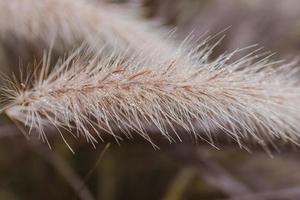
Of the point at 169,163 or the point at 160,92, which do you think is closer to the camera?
the point at 160,92

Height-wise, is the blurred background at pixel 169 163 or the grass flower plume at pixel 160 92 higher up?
the blurred background at pixel 169 163

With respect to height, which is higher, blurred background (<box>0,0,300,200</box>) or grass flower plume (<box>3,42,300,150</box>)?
blurred background (<box>0,0,300,200</box>)

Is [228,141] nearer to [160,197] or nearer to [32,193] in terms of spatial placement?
[160,197]

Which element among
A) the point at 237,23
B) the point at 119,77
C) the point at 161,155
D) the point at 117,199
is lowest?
the point at 119,77

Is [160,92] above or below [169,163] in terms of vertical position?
below

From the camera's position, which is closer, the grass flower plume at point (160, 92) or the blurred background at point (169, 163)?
the grass flower plume at point (160, 92)

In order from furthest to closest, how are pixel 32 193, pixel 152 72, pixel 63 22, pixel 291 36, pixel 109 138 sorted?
pixel 291 36
pixel 32 193
pixel 109 138
pixel 63 22
pixel 152 72

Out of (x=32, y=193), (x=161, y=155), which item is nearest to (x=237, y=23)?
(x=161, y=155)

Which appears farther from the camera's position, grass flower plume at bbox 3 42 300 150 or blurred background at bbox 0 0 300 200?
blurred background at bbox 0 0 300 200
